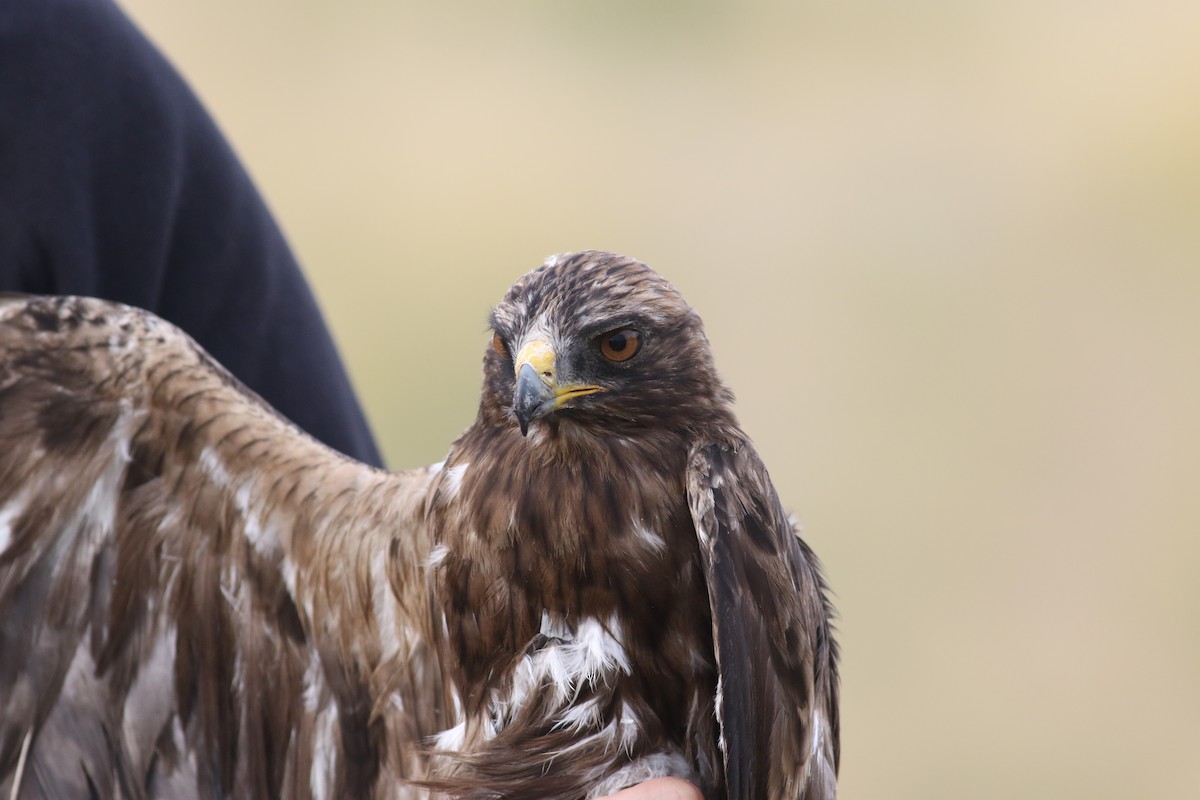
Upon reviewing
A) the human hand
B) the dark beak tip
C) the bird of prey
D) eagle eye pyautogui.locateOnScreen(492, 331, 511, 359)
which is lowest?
the human hand

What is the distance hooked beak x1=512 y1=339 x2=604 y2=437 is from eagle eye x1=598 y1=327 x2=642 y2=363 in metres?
0.11

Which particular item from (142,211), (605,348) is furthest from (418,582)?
(142,211)

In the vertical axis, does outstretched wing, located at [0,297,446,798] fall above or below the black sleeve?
below

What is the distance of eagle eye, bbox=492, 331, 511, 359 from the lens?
2.20m

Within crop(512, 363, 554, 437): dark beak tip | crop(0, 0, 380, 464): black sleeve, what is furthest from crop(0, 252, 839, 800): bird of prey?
crop(0, 0, 380, 464): black sleeve

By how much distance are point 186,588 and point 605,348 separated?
118 cm

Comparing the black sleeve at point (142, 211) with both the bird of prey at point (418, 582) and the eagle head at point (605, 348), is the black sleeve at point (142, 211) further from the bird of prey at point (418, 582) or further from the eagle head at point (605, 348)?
the eagle head at point (605, 348)

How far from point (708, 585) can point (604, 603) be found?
26 centimetres

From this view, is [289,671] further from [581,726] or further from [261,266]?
[261,266]

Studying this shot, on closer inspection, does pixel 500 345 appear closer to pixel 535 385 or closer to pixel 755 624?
pixel 535 385

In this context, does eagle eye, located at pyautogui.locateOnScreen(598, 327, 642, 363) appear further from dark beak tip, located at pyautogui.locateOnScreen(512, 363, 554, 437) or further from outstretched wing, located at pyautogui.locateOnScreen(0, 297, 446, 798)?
outstretched wing, located at pyautogui.locateOnScreen(0, 297, 446, 798)

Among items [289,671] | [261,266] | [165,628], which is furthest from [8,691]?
[261,266]

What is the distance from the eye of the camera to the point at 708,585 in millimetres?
2004

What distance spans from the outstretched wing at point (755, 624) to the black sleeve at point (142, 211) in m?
1.43
